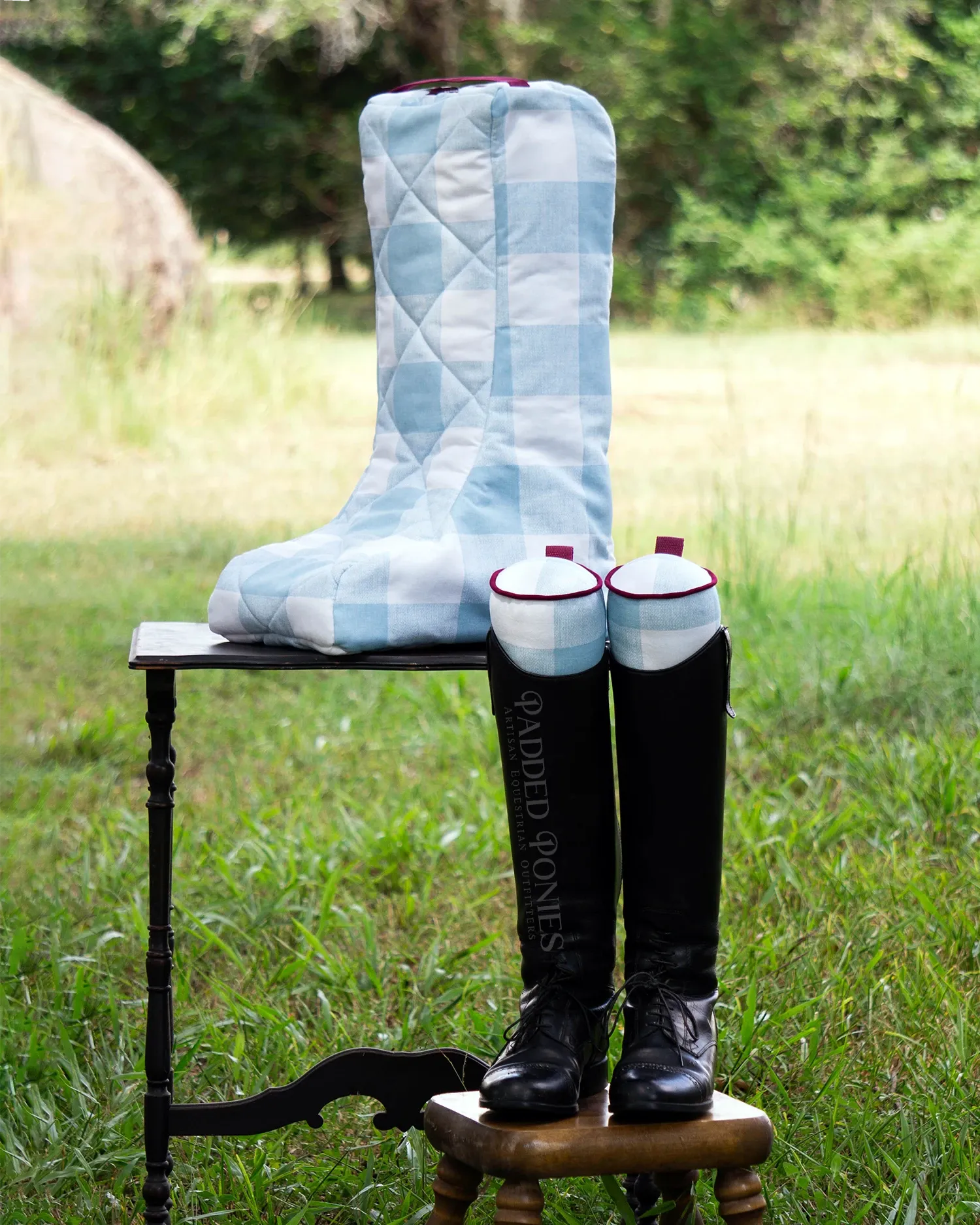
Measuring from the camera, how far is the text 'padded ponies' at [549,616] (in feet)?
3.61

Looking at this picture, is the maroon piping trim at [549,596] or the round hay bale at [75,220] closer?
the maroon piping trim at [549,596]

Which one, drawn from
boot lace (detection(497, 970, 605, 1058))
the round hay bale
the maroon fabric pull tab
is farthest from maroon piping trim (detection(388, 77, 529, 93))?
the round hay bale

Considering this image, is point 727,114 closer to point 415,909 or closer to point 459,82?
point 415,909

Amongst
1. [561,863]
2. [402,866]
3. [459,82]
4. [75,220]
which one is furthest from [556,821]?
[75,220]

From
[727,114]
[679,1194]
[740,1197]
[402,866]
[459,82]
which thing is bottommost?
[402,866]

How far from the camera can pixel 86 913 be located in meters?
2.20

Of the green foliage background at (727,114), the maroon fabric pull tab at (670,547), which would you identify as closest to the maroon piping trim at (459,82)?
the maroon fabric pull tab at (670,547)

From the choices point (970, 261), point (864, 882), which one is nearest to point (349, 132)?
point (970, 261)

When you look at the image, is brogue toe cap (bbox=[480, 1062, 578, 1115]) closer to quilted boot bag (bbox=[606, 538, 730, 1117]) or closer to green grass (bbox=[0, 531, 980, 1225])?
quilted boot bag (bbox=[606, 538, 730, 1117])

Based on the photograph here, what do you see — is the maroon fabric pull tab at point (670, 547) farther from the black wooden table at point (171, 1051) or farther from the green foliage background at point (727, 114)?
the green foliage background at point (727, 114)

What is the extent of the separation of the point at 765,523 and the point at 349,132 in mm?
9746

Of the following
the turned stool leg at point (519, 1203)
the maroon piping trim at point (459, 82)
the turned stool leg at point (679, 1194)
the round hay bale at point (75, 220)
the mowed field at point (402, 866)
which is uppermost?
the maroon piping trim at point (459, 82)

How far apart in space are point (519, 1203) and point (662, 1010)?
0.19 m

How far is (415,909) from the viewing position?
7.22 ft
